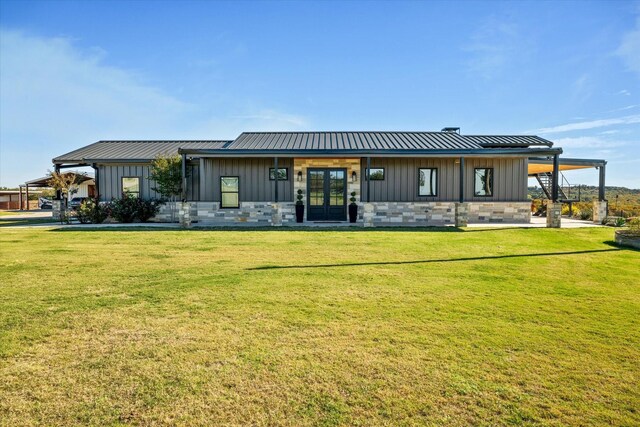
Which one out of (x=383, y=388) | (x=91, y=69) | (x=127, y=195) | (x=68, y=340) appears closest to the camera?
(x=383, y=388)

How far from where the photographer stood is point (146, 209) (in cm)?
1652

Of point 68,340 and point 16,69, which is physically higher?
point 16,69

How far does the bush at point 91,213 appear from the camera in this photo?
15.9m

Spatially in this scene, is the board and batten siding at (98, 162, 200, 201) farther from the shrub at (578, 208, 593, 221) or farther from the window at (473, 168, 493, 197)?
the shrub at (578, 208, 593, 221)

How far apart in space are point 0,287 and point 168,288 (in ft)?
7.95

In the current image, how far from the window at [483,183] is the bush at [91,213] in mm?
17449

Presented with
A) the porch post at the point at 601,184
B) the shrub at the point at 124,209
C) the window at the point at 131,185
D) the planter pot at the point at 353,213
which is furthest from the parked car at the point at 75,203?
the porch post at the point at 601,184

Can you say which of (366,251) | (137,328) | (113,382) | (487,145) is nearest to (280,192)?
(366,251)

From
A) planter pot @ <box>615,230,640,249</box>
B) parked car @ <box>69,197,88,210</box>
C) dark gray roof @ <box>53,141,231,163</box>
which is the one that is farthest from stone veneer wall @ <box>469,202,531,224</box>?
parked car @ <box>69,197,88,210</box>

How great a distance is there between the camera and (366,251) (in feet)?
27.5

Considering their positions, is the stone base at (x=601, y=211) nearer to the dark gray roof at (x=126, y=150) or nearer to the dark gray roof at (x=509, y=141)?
the dark gray roof at (x=509, y=141)

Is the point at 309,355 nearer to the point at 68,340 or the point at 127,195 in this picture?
the point at 68,340

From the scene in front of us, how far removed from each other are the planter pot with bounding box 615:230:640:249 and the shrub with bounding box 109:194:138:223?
1811 centimetres

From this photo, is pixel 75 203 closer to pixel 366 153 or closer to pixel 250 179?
pixel 250 179
